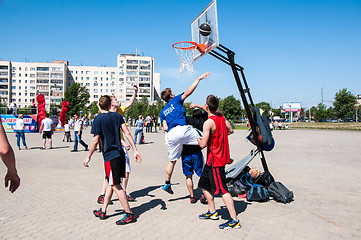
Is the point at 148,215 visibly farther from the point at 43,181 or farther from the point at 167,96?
the point at 43,181

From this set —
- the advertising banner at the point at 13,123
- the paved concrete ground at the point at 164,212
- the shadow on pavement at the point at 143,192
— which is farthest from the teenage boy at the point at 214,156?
the advertising banner at the point at 13,123

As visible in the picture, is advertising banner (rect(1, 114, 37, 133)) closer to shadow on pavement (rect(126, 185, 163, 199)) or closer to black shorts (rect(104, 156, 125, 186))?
shadow on pavement (rect(126, 185, 163, 199))

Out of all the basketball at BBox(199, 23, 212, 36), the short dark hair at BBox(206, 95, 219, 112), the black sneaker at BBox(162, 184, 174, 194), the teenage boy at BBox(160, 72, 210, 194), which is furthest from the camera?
the basketball at BBox(199, 23, 212, 36)

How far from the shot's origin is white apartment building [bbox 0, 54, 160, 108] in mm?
111375

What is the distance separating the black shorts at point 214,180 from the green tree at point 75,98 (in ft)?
259

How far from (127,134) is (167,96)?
5.23 ft

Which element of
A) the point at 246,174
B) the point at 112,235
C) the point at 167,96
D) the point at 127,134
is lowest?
the point at 112,235

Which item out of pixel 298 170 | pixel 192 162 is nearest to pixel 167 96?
pixel 192 162

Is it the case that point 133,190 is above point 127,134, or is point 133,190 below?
below

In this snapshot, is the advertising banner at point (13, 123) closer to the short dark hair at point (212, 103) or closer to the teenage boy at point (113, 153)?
the teenage boy at point (113, 153)

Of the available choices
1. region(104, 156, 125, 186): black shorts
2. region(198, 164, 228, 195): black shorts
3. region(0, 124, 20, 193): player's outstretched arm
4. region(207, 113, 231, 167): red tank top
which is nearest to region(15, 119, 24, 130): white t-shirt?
region(104, 156, 125, 186): black shorts

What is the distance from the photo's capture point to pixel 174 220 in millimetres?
4762

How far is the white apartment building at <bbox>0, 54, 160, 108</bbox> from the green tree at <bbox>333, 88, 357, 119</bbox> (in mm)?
66131

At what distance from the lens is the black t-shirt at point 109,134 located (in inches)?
182
